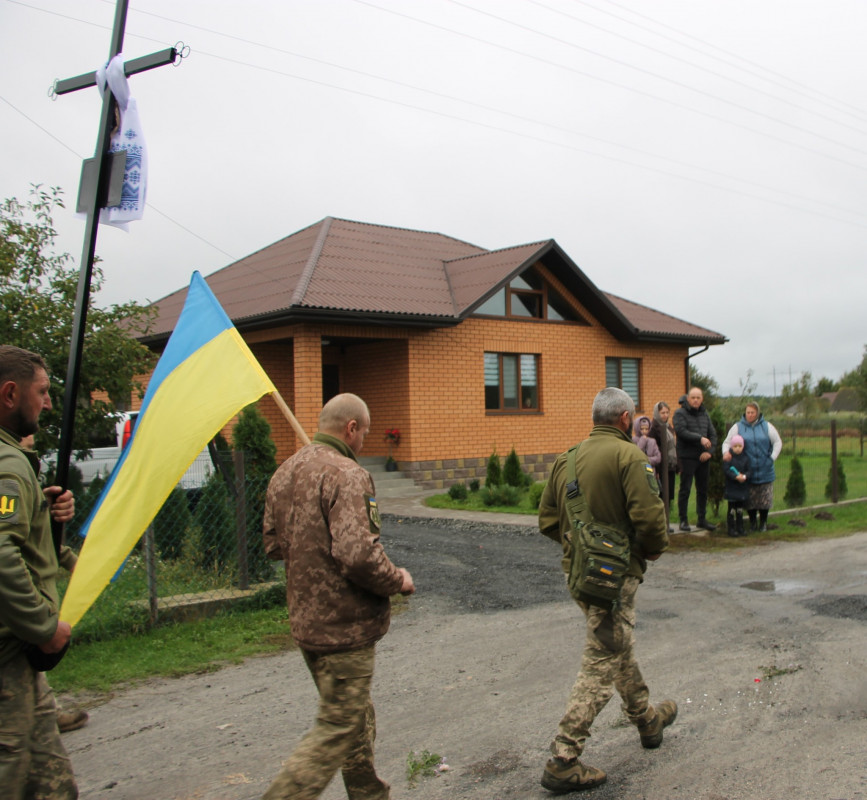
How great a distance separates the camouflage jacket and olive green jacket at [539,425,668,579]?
4.18 feet

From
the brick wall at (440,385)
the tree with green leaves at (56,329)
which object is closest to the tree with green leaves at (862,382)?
the brick wall at (440,385)

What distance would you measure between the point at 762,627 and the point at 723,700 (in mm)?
1929

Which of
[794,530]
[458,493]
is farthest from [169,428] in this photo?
[458,493]

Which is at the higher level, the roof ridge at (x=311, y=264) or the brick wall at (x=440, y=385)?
the roof ridge at (x=311, y=264)

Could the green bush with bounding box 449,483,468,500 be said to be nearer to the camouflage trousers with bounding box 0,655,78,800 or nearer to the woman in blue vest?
the woman in blue vest

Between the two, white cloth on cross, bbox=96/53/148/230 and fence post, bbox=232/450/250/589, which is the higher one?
white cloth on cross, bbox=96/53/148/230

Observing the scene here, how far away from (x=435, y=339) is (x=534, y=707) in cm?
1414

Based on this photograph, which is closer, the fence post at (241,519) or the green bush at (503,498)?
the fence post at (241,519)

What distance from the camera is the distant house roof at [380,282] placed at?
17.1 m

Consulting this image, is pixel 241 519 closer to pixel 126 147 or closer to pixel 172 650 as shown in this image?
pixel 172 650

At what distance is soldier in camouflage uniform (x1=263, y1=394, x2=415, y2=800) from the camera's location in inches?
123

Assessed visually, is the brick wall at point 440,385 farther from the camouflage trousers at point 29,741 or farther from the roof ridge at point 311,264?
the camouflage trousers at point 29,741

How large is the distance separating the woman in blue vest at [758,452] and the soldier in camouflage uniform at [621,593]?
7.65 m

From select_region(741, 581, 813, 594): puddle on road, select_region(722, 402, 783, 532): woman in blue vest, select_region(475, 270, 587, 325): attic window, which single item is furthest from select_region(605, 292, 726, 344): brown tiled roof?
select_region(741, 581, 813, 594): puddle on road
